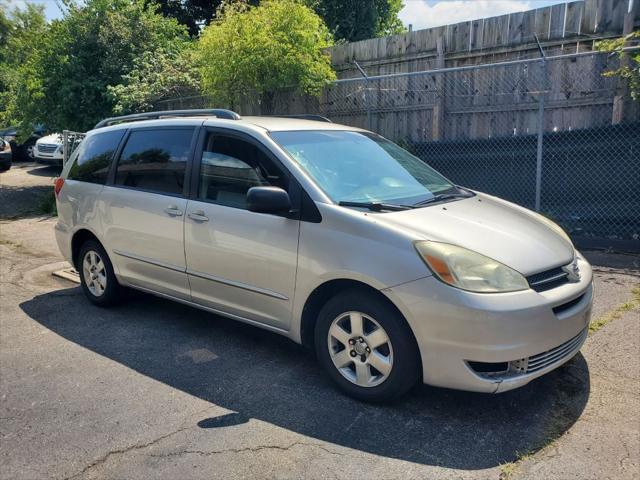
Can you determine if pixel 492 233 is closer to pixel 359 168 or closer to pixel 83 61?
pixel 359 168

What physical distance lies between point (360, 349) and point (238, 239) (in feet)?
3.99

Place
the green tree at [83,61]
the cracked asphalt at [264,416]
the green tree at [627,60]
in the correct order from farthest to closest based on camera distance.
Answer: the green tree at [83,61] < the green tree at [627,60] < the cracked asphalt at [264,416]

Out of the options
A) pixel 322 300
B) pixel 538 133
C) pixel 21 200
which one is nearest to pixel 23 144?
pixel 21 200

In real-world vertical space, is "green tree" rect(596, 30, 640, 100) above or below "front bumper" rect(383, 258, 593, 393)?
above

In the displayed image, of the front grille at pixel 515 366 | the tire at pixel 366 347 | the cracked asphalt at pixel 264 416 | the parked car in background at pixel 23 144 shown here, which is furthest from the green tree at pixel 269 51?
the parked car in background at pixel 23 144

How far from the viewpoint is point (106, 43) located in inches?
494

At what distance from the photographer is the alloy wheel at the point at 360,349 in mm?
3406

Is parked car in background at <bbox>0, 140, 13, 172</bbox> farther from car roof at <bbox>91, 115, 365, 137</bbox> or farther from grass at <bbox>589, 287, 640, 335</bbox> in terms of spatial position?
grass at <bbox>589, 287, 640, 335</bbox>

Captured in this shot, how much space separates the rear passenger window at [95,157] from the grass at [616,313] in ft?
14.8

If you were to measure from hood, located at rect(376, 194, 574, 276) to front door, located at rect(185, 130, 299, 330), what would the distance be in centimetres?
80

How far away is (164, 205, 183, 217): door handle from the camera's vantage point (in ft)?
14.7

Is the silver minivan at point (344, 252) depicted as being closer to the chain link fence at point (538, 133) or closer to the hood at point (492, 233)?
the hood at point (492, 233)

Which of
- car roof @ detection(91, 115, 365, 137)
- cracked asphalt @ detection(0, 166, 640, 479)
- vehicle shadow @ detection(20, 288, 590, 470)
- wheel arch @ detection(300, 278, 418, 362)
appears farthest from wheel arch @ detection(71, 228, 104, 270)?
wheel arch @ detection(300, 278, 418, 362)

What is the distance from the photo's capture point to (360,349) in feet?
11.5
